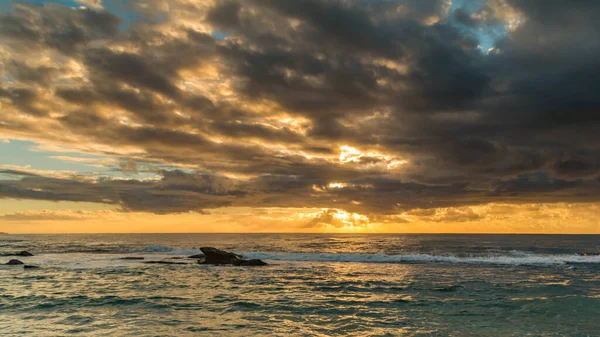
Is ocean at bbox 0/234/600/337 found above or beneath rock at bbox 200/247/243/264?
above

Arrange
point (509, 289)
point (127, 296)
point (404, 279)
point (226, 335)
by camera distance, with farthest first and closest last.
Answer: point (404, 279), point (509, 289), point (127, 296), point (226, 335)

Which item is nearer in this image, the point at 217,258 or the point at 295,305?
the point at 295,305

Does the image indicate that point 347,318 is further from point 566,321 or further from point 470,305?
point 566,321

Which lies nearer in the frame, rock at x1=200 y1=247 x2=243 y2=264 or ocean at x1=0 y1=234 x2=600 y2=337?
ocean at x1=0 y1=234 x2=600 y2=337

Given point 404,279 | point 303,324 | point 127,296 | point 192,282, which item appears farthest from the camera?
point 404,279

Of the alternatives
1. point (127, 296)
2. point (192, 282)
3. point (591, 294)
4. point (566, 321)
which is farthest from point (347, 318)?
point (591, 294)

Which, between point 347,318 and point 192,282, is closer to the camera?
point 347,318

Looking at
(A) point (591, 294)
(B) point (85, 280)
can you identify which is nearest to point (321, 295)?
(A) point (591, 294)

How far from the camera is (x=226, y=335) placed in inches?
636

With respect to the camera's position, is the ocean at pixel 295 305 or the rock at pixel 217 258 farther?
the rock at pixel 217 258

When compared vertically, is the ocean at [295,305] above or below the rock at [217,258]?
above

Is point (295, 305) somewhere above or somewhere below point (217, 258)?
above

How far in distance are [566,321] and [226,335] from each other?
16489 millimetres

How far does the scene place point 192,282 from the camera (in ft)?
105
